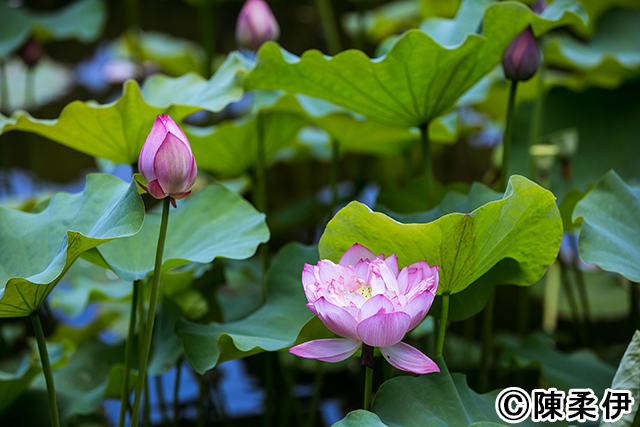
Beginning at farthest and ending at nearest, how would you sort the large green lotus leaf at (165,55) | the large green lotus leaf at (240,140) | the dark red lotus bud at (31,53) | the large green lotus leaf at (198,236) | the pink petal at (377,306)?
the large green lotus leaf at (165,55), the dark red lotus bud at (31,53), the large green lotus leaf at (240,140), the large green lotus leaf at (198,236), the pink petal at (377,306)

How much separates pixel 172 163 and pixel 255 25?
60 centimetres

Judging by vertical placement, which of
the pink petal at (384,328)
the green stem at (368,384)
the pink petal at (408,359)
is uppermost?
the pink petal at (384,328)

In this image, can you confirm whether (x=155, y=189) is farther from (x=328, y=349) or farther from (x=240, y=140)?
(x=240, y=140)

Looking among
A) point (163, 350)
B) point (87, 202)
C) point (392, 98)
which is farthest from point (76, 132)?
point (392, 98)

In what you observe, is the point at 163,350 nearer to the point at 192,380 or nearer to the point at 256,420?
the point at 256,420

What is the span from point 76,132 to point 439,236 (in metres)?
0.57

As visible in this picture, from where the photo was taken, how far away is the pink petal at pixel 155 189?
1.84ft

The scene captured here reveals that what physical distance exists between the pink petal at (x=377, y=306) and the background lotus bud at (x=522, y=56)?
465 millimetres

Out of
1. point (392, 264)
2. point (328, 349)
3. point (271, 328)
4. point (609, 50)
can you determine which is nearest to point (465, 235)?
point (392, 264)

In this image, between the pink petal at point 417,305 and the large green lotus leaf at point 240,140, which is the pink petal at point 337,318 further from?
the large green lotus leaf at point 240,140

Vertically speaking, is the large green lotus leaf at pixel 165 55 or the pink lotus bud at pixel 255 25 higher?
the pink lotus bud at pixel 255 25

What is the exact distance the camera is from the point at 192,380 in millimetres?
1491

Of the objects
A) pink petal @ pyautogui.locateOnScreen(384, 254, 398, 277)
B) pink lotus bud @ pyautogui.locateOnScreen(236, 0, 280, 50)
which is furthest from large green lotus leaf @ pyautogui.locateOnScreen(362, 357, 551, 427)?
pink lotus bud @ pyautogui.locateOnScreen(236, 0, 280, 50)

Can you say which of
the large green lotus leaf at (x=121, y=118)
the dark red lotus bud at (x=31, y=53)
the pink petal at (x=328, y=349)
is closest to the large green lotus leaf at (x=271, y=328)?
the pink petal at (x=328, y=349)
